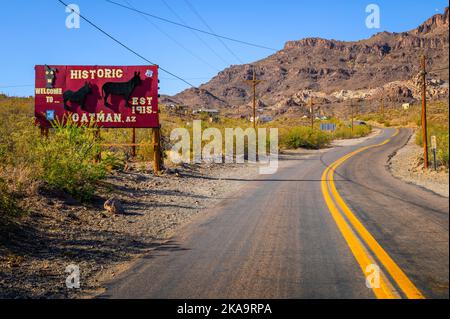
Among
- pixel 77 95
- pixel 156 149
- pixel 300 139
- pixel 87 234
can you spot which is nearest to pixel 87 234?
pixel 87 234

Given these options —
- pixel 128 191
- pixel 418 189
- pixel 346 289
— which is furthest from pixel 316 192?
pixel 346 289

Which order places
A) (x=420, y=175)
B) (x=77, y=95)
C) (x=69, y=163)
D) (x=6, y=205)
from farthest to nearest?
(x=77, y=95)
(x=420, y=175)
(x=69, y=163)
(x=6, y=205)

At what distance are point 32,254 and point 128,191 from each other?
6.65 meters

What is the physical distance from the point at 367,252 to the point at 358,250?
0.73 ft

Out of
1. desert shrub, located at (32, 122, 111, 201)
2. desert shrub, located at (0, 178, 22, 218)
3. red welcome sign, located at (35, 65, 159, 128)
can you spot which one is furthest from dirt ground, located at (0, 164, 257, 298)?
red welcome sign, located at (35, 65, 159, 128)

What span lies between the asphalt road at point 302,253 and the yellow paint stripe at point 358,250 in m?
0.02

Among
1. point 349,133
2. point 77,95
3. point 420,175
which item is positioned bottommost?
point 420,175

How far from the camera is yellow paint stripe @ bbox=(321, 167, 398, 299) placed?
12.8ft

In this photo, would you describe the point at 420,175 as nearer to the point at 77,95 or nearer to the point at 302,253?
the point at 302,253

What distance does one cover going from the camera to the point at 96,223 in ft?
29.8

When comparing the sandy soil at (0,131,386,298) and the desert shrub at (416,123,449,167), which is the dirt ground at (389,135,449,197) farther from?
the sandy soil at (0,131,386,298)

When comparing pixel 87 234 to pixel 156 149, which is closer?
pixel 87 234

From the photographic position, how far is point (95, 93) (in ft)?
56.3

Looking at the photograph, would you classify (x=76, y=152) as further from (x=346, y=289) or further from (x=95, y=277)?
(x=346, y=289)
